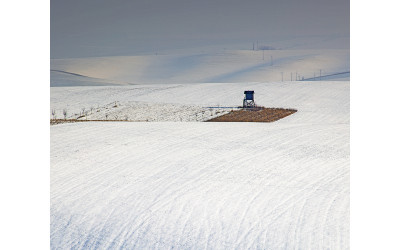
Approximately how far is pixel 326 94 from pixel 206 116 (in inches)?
325

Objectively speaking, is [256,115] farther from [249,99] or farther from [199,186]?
[199,186]

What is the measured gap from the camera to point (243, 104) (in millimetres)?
21828

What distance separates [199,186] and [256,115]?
11178 mm

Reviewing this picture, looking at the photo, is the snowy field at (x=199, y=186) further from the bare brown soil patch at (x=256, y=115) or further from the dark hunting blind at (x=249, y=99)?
the dark hunting blind at (x=249, y=99)

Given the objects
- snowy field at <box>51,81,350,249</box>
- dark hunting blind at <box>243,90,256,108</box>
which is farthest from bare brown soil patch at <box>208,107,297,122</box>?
snowy field at <box>51,81,350,249</box>

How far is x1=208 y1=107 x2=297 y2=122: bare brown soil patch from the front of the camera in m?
17.6

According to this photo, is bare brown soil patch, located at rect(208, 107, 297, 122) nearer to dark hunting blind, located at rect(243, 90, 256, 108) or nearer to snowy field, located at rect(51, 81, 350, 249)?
dark hunting blind, located at rect(243, 90, 256, 108)

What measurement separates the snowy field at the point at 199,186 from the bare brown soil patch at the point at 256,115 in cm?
364

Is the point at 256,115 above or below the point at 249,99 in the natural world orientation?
below

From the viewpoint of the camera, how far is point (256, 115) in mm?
18594

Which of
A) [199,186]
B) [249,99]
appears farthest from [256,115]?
[199,186]

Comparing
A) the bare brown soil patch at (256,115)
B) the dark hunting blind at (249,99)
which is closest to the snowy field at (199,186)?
the bare brown soil patch at (256,115)
